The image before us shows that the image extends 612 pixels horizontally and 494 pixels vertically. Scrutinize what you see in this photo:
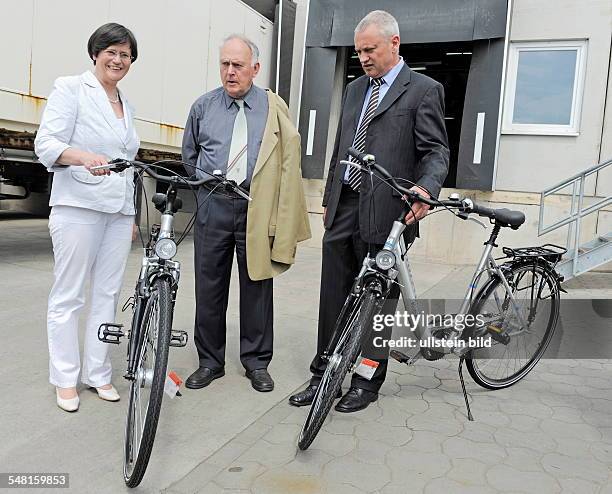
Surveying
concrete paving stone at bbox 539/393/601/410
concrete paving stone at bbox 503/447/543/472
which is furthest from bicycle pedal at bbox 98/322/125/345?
concrete paving stone at bbox 539/393/601/410

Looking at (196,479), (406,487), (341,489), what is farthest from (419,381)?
(196,479)

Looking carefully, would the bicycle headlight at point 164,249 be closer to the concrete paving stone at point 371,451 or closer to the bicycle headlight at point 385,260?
the bicycle headlight at point 385,260

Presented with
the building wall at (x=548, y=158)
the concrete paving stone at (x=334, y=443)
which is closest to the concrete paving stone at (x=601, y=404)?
the concrete paving stone at (x=334, y=443)

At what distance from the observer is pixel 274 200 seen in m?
3.25

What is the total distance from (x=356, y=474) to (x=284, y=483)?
311mm

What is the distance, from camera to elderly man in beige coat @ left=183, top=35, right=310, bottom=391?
10.4ft

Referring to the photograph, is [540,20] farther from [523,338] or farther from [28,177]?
[28,177]

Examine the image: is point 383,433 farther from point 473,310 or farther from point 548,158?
point 548,158

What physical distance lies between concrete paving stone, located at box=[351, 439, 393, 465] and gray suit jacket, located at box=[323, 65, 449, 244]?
981mm

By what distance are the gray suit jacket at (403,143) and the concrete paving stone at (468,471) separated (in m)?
1.11

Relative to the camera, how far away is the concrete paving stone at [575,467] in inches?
99.7

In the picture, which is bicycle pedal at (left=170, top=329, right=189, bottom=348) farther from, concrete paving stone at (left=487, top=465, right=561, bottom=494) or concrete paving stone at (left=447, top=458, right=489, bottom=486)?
concrete paving stone at (left=487, top=465, right=561, bottom=494)

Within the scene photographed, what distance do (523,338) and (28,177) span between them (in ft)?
32.1

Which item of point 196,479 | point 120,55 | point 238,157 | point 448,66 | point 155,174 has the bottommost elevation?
point 196,479
